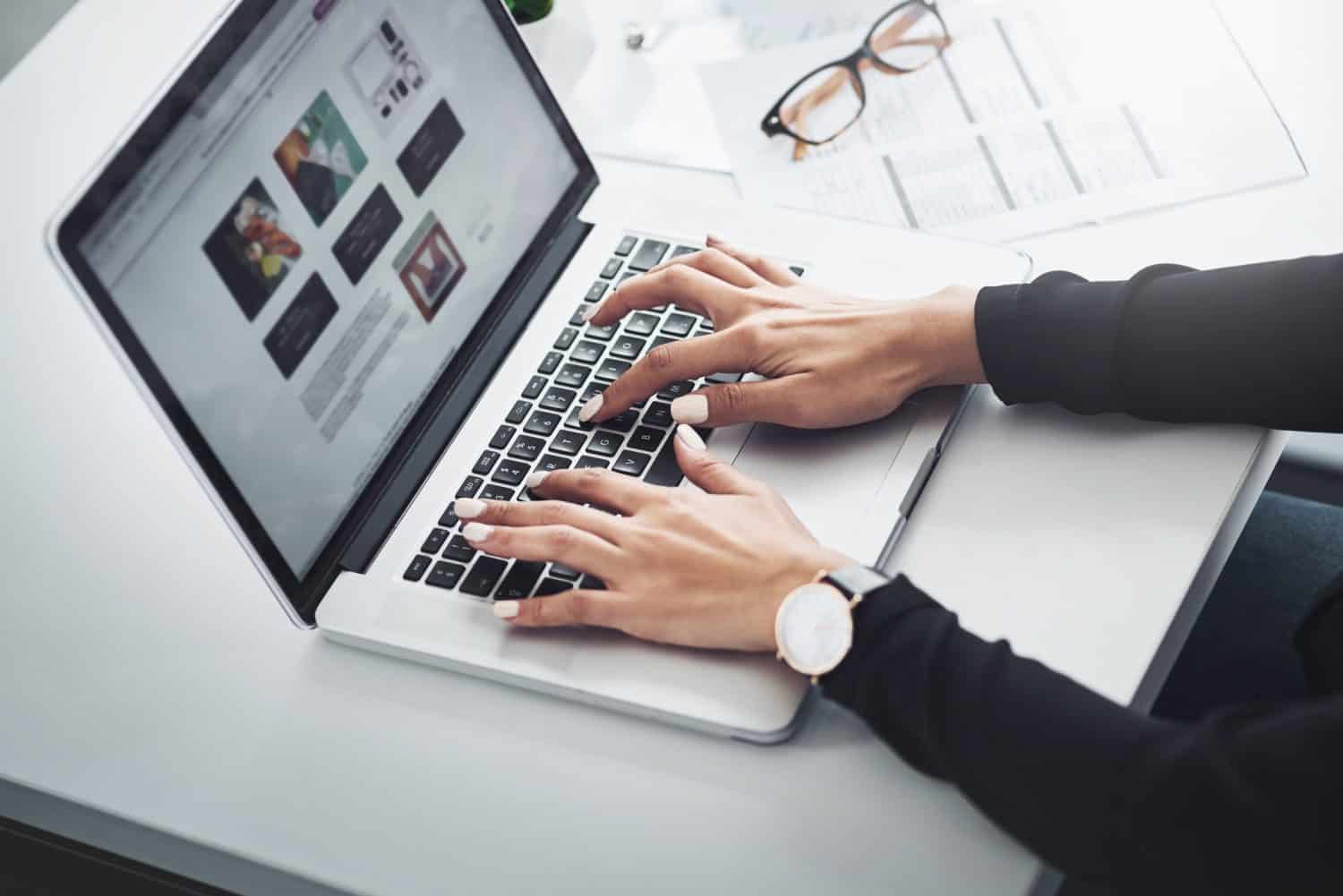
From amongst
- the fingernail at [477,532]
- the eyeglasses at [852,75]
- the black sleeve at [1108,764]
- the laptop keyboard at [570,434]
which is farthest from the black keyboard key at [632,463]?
the eyeglasses at [852,75]

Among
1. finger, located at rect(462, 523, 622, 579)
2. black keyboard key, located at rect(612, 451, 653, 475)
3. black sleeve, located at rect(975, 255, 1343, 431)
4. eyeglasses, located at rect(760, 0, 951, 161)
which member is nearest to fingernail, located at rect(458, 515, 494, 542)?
finger, located at rect(462, 523, 622, 579)

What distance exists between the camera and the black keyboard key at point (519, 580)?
2.57ft

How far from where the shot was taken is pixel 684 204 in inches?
39.5

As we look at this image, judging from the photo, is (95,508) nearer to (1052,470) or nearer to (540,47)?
(540,47)

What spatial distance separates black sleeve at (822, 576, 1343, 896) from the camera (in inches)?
24.0

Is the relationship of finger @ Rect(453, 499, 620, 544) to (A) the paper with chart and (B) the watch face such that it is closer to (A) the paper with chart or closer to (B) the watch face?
(B) the watch face

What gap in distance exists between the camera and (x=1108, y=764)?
0.64 m

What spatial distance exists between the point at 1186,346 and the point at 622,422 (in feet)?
1.16

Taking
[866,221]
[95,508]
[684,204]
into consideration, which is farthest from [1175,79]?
[95,508]

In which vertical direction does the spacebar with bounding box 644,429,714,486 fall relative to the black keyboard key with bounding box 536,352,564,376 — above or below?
below

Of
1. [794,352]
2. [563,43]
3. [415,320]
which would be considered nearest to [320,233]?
[415,320]

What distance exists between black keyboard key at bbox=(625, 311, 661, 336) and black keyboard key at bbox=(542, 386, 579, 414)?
0.22ft

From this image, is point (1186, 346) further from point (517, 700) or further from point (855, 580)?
point (517, 700)

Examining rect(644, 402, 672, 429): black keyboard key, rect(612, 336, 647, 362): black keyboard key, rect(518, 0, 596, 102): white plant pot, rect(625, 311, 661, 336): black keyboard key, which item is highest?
rect(518, 0, 596, 102): white plant pot
